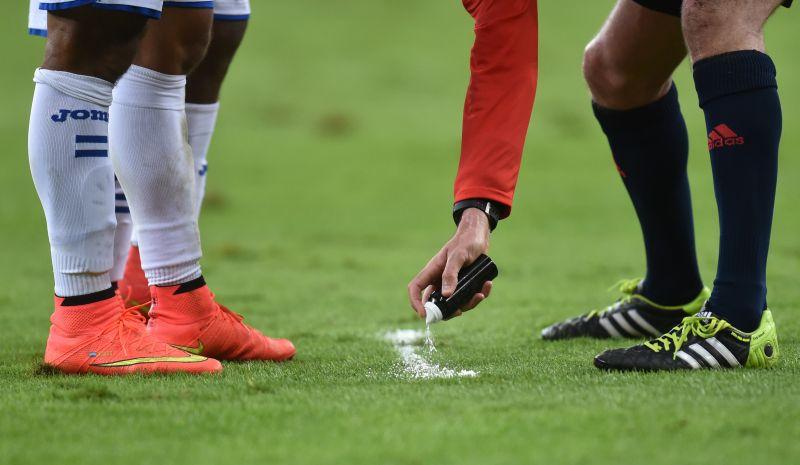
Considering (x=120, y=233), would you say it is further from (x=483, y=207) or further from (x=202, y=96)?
(x=483, y=207)

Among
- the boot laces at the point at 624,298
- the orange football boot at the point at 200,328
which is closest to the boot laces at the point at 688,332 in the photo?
the boot laces at the point at 624,298

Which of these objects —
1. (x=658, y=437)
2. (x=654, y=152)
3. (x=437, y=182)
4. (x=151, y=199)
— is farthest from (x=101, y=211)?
(x=437, y=182)

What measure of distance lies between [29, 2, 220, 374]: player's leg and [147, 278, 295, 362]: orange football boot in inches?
6.3

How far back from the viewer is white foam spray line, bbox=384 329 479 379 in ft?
7.58

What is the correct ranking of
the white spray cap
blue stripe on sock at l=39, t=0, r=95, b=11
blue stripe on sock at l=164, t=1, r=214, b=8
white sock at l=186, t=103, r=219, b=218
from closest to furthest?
the white spray cap, blue stripe on sock at l=39, t=0, r=95, b=11, blue stripe on sock at l=164, t=1, r=214, b=8, white sock at l=186, t=103, r=219, b=218

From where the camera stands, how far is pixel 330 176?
33.4 ft

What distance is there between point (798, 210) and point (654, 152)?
224 inches

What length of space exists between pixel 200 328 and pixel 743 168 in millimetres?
1376

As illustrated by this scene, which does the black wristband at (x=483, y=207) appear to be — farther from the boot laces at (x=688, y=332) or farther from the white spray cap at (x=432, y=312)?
the boot laces at (x=688, y=332)

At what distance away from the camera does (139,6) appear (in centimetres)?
223

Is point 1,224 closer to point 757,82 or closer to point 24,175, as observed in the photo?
point 24,175

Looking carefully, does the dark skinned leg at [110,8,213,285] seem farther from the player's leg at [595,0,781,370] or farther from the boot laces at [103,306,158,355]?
the player's leg at [595,0,781,370]

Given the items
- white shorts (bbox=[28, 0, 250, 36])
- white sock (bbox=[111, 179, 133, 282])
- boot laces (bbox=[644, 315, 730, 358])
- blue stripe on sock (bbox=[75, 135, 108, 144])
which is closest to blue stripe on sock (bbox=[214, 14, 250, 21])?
white shorts (bbox=[28, 0, 250, 36])

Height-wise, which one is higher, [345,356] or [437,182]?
[345,356]
